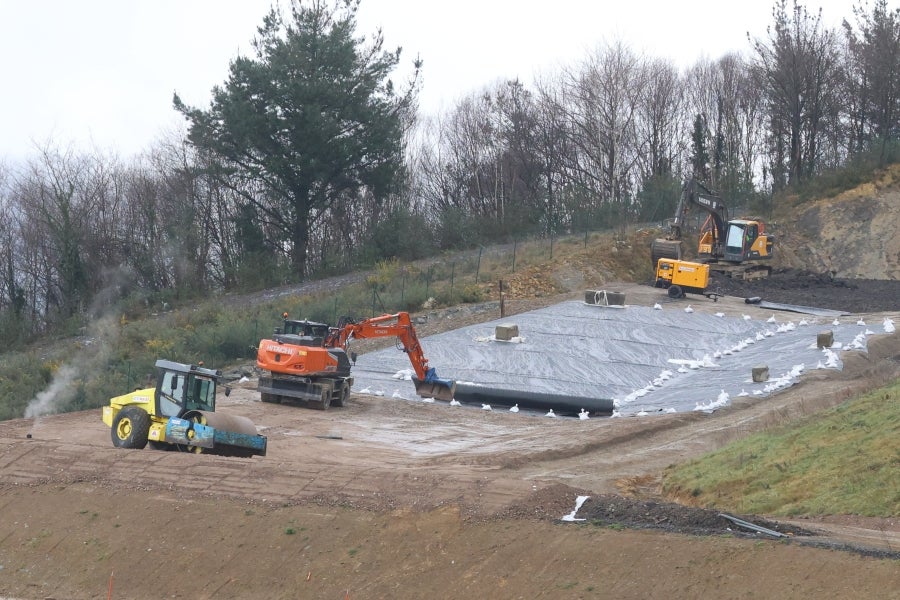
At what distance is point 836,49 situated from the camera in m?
65.3

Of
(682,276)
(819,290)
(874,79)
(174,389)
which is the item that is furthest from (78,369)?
(874,79)

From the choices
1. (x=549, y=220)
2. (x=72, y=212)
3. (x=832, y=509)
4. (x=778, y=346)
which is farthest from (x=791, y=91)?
(x=832, y=509)

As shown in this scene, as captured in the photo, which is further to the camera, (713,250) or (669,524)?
(713,250)

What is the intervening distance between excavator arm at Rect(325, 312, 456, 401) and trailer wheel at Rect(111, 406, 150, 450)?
25.1 ft

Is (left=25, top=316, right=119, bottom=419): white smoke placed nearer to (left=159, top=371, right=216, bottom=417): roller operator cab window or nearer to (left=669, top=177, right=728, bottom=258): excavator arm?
(left=159, top=371, right=216, bottom=417): roller operator cab window

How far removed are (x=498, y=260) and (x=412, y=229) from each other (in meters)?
9.81

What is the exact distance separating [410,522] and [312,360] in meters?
11.8

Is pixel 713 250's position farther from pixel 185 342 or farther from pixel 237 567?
pixel 237 567

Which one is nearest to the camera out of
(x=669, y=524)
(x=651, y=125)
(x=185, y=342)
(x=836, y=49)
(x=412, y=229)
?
(x=669, y=524)

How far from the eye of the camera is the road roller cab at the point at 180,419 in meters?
18.7

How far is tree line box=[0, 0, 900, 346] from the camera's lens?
5031cm

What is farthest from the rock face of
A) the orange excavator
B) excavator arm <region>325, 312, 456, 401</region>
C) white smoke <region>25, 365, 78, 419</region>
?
white smoke <region>25, 365, 78, 419</region>

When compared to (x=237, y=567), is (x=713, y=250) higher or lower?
higher

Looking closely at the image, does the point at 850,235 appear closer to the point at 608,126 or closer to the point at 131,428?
the point at 608,126
